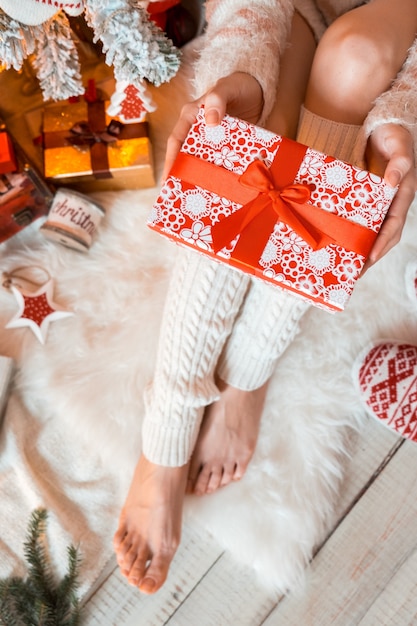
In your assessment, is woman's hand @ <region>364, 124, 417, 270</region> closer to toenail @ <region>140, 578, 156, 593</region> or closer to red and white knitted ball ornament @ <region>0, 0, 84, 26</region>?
red and white knitted ball ornament @ <region>0, 0, 84, 26</region>

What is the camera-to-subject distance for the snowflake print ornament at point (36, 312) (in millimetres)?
945

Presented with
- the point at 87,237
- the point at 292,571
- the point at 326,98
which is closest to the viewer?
the point at 326,98

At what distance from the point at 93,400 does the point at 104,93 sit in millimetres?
569

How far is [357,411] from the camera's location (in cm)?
94

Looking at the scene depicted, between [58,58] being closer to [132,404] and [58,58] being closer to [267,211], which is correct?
[267,211]

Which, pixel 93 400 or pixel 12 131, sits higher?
pixel 12 131

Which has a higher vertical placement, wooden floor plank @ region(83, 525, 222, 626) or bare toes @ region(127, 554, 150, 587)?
bare toes @ region(127, 554, 150, 587)

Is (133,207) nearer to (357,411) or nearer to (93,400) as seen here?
(93,400)

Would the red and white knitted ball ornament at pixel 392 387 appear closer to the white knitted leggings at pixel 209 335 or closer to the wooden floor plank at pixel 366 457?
the wooden floor plank at pixel 366 457

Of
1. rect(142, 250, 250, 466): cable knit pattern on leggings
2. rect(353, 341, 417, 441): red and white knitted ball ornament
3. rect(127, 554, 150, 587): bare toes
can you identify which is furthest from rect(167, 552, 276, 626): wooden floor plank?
rect(353, 341, 417, 441): red and white knitted ball ornament

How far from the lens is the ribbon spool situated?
955 millimetres

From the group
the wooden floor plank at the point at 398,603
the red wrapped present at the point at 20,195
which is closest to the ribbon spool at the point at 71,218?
the red wrapped present at the point at 20,195

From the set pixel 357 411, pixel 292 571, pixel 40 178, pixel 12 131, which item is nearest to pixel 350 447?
pixel 357 411

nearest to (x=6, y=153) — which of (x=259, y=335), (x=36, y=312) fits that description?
(x=36, y=312)
